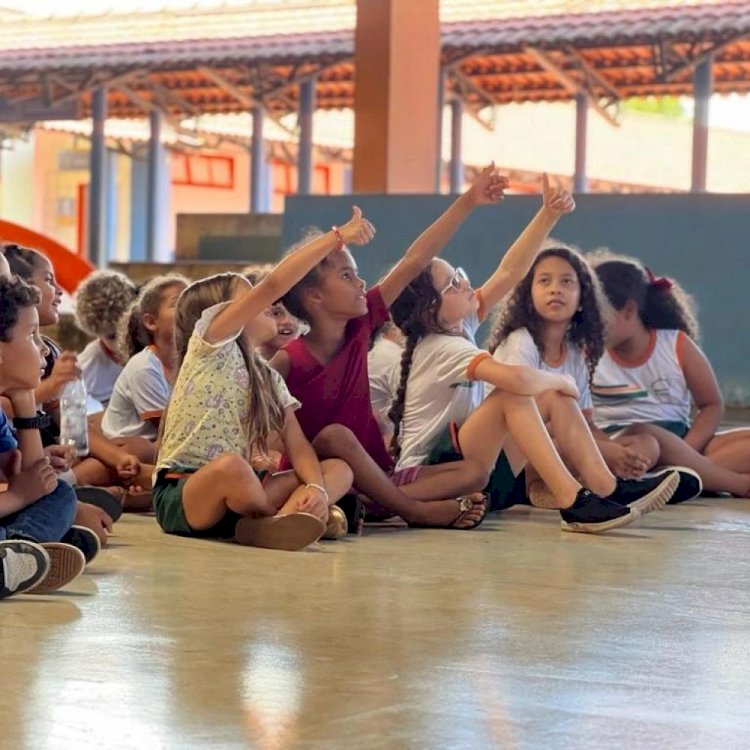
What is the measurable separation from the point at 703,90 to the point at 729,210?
397 centimetres

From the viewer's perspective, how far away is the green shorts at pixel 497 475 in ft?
16.3

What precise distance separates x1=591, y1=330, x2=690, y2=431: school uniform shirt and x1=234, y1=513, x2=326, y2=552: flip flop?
1.94 metres

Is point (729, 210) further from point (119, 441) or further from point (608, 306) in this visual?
point (119, 441)

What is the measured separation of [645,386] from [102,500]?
2.22 metres

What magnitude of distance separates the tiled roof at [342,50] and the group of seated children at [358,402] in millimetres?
6583

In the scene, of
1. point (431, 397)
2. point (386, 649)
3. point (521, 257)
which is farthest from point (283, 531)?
point (521, 257)

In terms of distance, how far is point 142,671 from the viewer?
9.20 ft

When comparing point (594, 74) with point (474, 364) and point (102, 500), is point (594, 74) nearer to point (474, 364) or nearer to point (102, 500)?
point (474, 364)

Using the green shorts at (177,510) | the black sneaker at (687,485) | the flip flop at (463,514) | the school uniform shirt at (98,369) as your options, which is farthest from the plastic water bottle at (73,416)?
the black sneaker at (687,485)

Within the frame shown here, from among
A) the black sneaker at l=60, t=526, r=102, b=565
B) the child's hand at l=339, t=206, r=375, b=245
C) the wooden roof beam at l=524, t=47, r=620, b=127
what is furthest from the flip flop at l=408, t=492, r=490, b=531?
the wooden roof beam at l=524, t=47, r=620, b=127

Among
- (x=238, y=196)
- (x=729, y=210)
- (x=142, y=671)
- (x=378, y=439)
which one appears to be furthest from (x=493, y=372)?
(x=238, y=196)

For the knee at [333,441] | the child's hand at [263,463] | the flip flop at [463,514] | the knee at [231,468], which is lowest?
the flip flop at [463,514]

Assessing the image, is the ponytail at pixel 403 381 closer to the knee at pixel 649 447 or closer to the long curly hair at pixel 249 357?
the long curly hair at pixel 249 357

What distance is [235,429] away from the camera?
14.9 feet
